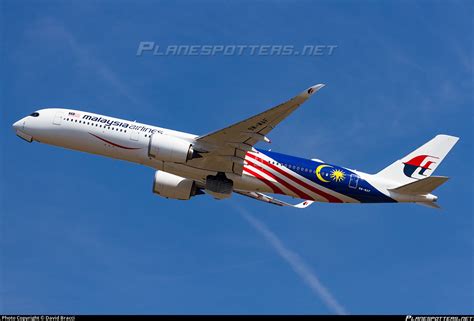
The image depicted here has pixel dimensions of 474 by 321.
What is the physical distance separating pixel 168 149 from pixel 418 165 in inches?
622

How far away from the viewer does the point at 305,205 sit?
177 feet

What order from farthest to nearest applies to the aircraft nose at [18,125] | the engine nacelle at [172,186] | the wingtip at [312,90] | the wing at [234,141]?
1. the aircraft nose at [18,125]
2. the engine nacelle at [172,186]
3. the wing at [234,141]
4. the wingtip at [312,90]

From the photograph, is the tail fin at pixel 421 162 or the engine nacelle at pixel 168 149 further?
the tail fin at pixel 421 162

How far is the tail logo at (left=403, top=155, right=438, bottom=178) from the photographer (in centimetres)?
5072

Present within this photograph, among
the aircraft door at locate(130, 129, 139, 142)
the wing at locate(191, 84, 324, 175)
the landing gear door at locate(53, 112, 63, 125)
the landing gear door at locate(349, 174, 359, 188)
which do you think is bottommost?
the landing gear door at locate(349, 174, 359, 188)

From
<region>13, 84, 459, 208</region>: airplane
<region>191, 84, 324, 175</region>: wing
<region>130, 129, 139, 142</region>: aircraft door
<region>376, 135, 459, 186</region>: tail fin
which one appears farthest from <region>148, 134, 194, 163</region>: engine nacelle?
<region>376, 135, 459, 186</region>: tail fin

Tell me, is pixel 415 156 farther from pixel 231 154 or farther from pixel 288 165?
pixel 231 154

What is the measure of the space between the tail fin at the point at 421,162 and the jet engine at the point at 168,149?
12224 mm

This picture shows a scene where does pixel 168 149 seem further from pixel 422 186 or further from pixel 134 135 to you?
pixel 422 186

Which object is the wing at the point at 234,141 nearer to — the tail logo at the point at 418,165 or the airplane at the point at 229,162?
the airplane at the point at 229,162

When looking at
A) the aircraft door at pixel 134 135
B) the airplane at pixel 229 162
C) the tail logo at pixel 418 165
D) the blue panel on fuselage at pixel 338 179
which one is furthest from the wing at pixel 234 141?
the tail logo at pixel 418 165

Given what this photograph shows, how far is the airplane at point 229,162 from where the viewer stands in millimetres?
47625

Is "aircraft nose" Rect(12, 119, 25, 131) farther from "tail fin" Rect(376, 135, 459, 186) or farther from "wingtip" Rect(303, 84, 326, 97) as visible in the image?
"tail fin" Rect(376, 135, 459, 186)

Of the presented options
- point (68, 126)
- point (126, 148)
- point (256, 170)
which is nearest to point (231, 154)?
point (256, 170)
